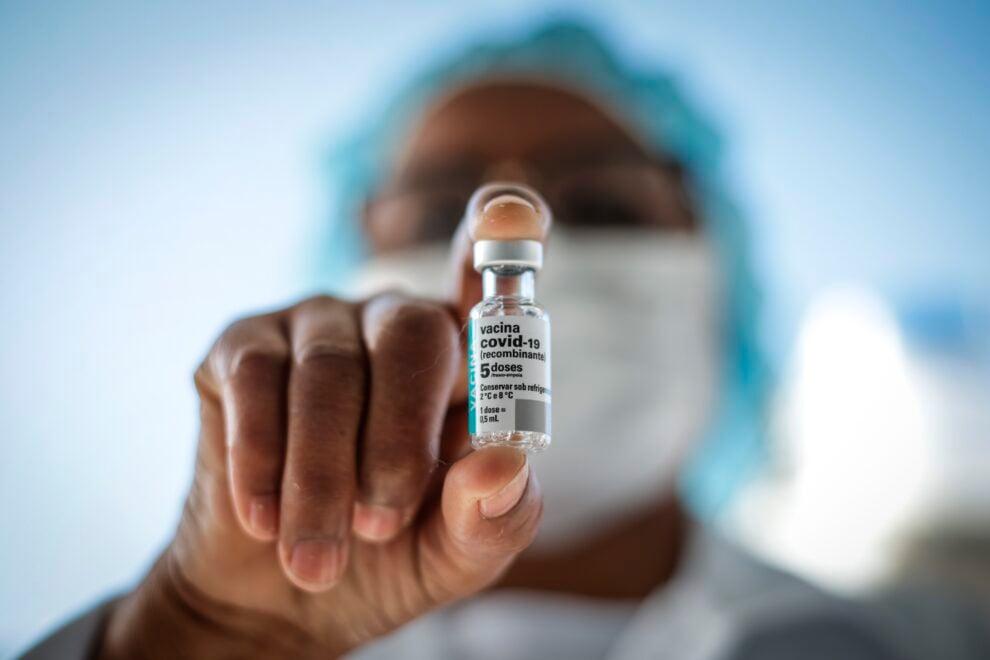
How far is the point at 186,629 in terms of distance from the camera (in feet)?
3.31

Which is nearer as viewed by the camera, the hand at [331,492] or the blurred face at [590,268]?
the hand at [331,492]

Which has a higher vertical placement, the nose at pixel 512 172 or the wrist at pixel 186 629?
the nose at pixel 512 172

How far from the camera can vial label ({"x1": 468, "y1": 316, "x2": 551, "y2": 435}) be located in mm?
731

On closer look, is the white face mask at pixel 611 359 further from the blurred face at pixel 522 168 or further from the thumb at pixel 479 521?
the thumb at pixel 479 521

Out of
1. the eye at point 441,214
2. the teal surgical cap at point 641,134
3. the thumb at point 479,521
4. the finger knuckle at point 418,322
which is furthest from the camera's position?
the teal surgical cap at point 641,134

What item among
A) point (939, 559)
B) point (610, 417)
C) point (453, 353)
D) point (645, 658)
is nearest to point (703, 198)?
point (610, 417)

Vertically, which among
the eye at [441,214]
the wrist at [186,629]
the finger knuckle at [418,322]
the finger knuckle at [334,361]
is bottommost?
the wrist at [186,629]

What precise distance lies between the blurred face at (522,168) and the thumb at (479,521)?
1.35 meters

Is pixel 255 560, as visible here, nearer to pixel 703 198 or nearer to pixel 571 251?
pixel 571 251

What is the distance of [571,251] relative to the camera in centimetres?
208

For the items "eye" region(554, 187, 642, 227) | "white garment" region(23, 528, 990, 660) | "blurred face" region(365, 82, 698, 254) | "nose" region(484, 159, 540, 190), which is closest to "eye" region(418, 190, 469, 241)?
"blurred face" region(365, 82, 698, 254)

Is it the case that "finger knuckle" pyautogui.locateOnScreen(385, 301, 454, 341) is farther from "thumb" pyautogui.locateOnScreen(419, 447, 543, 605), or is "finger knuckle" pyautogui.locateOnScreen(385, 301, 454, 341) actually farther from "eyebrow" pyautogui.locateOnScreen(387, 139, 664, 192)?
"eyebrow" pyautogui.locateOnScreen(387, 139, 664, 192)

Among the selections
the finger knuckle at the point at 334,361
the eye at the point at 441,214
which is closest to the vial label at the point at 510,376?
the finger knuckle at the point at 334,361

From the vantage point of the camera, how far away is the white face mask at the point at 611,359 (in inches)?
78.5
